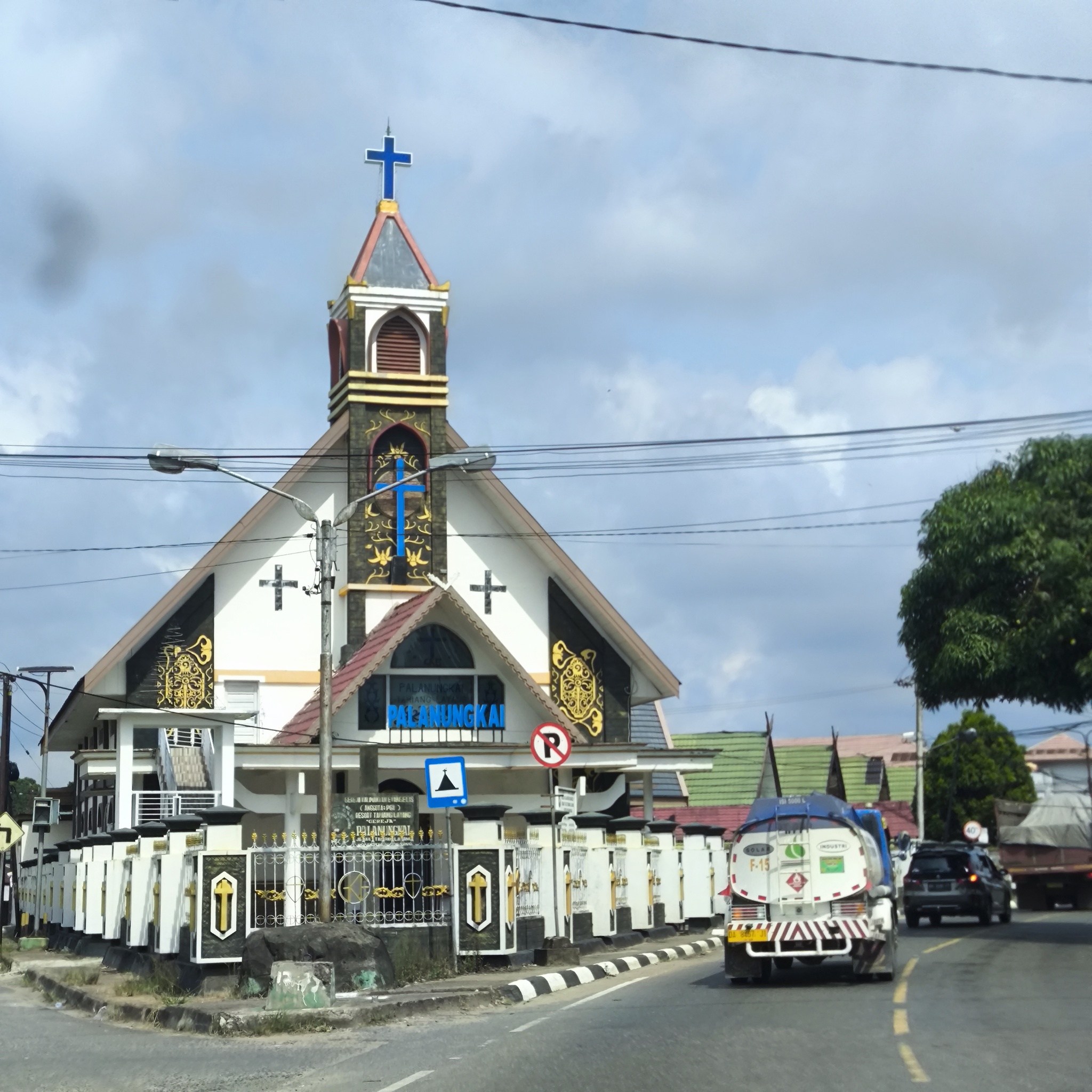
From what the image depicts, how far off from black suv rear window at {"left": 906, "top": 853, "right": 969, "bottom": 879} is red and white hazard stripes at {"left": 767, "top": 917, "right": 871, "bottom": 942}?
43.0 feet

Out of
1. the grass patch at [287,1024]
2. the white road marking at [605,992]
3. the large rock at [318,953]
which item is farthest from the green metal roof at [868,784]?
the grass patch at [287,1024]

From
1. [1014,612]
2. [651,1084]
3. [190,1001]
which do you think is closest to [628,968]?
[190,1001]

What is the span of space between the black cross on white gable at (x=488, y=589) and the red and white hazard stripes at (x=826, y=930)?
55.6 feet

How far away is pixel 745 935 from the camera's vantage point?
17328mm

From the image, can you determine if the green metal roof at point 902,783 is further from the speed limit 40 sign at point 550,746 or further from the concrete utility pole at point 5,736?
the speed limit 40 sign at point 550,746

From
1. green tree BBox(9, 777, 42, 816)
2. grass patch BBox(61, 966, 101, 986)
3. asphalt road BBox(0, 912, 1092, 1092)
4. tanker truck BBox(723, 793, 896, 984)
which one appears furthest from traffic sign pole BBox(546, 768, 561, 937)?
green tree BBox(9, 777, 42, 816)

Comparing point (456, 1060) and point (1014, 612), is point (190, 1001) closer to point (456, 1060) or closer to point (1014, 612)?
point (456, 1060)

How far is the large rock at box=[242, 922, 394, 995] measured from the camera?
55.4 feet

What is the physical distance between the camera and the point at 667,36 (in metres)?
14.6

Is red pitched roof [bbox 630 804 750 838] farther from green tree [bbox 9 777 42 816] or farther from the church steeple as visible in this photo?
green tree [bbox 9 777 42 816]

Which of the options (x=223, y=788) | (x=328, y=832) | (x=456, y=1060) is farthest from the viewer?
(x=223, y=788)

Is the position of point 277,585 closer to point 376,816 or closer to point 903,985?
point 376,816

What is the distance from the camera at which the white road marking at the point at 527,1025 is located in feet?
45.0

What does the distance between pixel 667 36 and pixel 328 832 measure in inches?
364
